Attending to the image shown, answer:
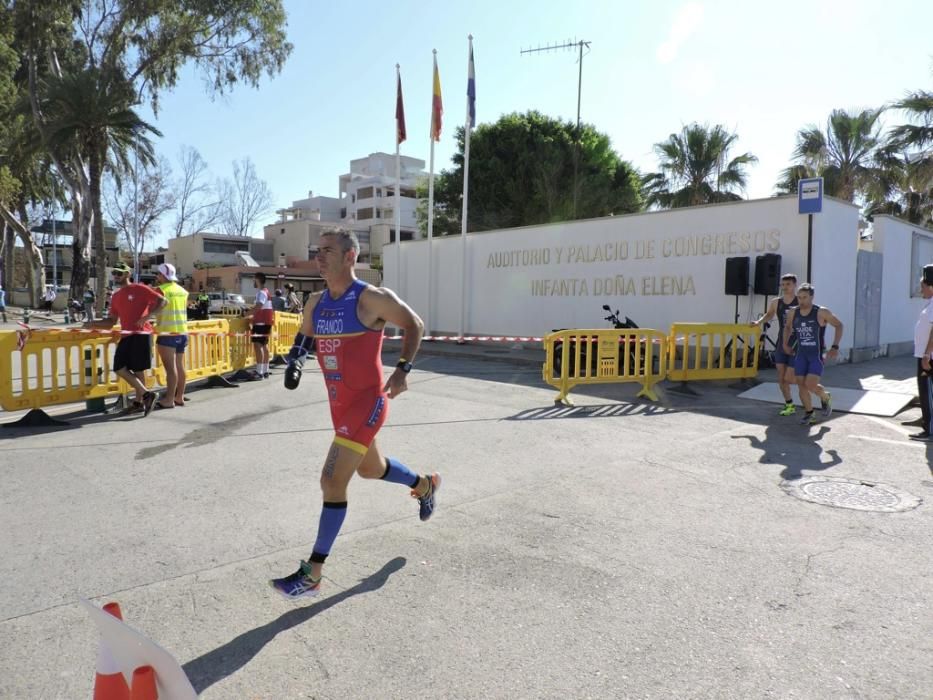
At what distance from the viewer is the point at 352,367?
11.8 feet

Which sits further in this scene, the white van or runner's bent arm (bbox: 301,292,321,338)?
the white van

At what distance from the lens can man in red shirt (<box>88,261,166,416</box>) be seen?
26.3ft

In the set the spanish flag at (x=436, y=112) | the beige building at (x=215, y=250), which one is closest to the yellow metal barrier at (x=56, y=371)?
the spanish flag at (x=436, y=112)

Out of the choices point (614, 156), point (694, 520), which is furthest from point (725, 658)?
point (614, 156)

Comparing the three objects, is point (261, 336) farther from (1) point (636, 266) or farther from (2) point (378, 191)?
(2) point (378, 191)

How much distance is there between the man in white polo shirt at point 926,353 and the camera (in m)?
7.45

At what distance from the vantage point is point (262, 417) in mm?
8359

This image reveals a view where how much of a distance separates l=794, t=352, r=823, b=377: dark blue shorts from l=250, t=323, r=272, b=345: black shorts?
28.7 feet

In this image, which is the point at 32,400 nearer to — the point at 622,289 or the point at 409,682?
the point at 409,682

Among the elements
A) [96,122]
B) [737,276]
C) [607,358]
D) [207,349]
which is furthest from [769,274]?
[96,122]

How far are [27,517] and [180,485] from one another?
1081 millimetres

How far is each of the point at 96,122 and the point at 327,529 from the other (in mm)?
27650

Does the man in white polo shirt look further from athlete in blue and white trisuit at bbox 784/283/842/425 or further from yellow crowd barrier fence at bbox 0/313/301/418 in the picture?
yellow crowd barrier fence at bbox 0/313/301/418

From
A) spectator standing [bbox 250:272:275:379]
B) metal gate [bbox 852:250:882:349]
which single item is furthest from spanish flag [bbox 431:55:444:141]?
metal gate [bbox 852:250:882:349]
